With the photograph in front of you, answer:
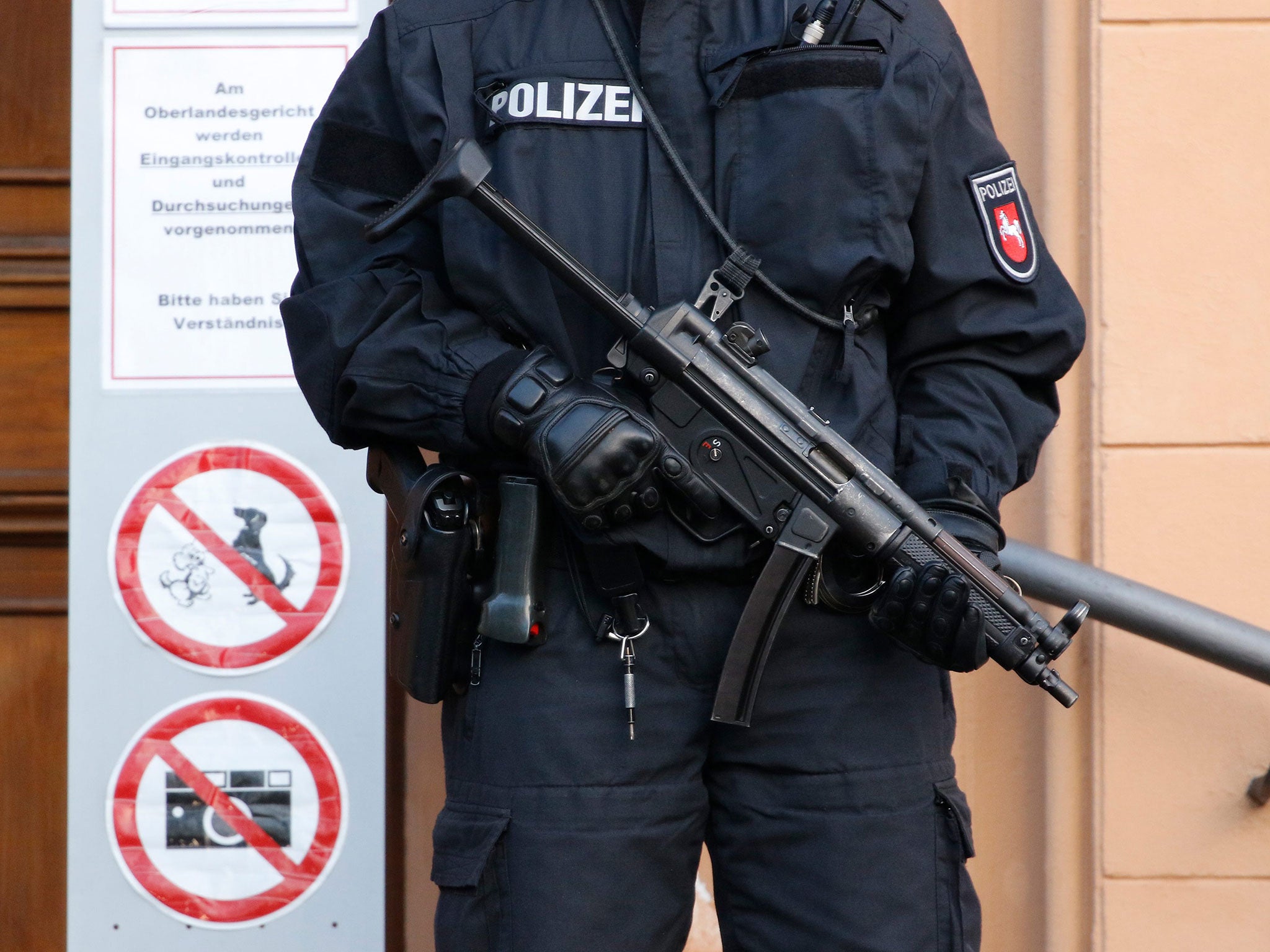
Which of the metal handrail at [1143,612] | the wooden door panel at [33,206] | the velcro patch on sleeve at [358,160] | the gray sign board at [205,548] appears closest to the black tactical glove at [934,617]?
the metal handrail at [1143,612]

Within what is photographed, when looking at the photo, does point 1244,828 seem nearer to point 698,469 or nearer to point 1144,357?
point 1144,357

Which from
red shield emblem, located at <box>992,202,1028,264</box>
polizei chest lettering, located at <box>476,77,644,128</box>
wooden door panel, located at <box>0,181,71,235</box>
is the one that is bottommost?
red shield emblem, located at <box>992,202,1028,264</box>

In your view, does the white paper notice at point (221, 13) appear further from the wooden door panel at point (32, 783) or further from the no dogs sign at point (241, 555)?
the wooden door panel at point (32, 783)

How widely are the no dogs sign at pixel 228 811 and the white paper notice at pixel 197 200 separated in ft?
1.71

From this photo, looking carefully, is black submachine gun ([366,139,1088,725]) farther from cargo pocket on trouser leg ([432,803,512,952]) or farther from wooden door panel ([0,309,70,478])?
wooden door panel ([0,309,70,478])

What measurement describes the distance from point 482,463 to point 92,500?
2.90 ft

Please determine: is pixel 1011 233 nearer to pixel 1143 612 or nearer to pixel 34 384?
pixel 1143 612

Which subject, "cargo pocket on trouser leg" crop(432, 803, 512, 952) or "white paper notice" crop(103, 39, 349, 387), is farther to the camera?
"white paper notice" crop(103, 39, 349, 387)

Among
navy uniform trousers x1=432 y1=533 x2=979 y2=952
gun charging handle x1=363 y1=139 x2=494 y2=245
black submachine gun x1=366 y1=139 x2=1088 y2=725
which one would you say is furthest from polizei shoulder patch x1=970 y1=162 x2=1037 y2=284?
gun charging handle x1=363 y1=139 x2=494 y2=245

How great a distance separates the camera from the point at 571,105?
4.39 feet

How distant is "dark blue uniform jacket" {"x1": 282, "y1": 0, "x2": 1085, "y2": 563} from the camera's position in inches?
51.9


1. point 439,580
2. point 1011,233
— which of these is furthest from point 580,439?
point 1011,233

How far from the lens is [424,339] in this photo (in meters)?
1.32

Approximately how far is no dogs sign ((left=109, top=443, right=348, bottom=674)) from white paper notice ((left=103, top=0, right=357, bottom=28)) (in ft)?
2.09
